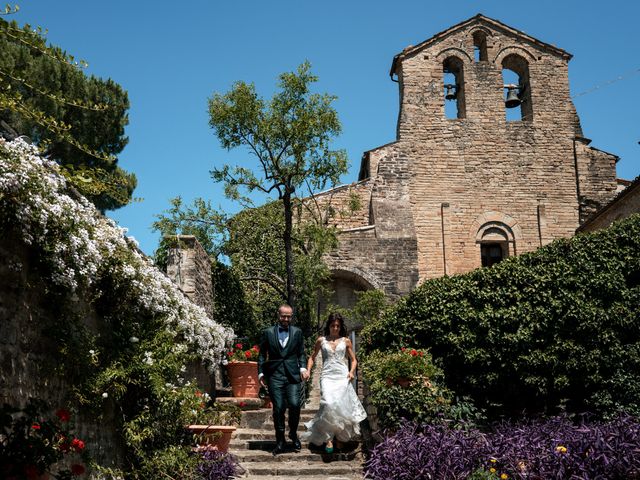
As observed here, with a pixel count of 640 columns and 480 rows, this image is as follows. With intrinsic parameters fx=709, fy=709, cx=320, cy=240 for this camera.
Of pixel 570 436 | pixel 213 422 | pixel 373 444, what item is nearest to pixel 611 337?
pixel 570 436

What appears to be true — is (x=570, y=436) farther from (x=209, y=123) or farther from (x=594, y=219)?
(x=594, y=219)

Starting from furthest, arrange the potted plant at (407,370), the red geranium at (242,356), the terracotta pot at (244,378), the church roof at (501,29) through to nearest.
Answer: the church roof at (501,29)
the red geranium at (242,356)
the terracotta pot at (244,378)
the potted plant at (407,370)

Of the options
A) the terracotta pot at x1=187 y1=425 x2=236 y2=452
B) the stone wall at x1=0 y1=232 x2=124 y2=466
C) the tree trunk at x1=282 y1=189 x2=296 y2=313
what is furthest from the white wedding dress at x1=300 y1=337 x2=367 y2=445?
the tree trunk at x1=282 y1=189 x2=296 y2=313

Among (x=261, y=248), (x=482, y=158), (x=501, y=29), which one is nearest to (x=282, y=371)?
(x=261, y=248)

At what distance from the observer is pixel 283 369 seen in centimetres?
834

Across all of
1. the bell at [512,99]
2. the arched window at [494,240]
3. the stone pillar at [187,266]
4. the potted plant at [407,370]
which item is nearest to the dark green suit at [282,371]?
the potted plant at [407,370]

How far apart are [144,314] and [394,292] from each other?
13057 mm

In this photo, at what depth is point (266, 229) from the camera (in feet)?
58.3

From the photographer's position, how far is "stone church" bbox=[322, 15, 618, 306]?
22.0m

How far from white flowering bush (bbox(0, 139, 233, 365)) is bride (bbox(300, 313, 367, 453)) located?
236cm

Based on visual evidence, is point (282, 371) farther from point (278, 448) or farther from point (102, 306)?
Result: point (102, 306)

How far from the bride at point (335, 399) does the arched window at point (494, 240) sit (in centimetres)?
1442

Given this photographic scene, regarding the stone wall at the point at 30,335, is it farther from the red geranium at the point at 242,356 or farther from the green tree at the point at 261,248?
the green tree at the point at 261,248

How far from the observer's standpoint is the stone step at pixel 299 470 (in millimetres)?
7770
